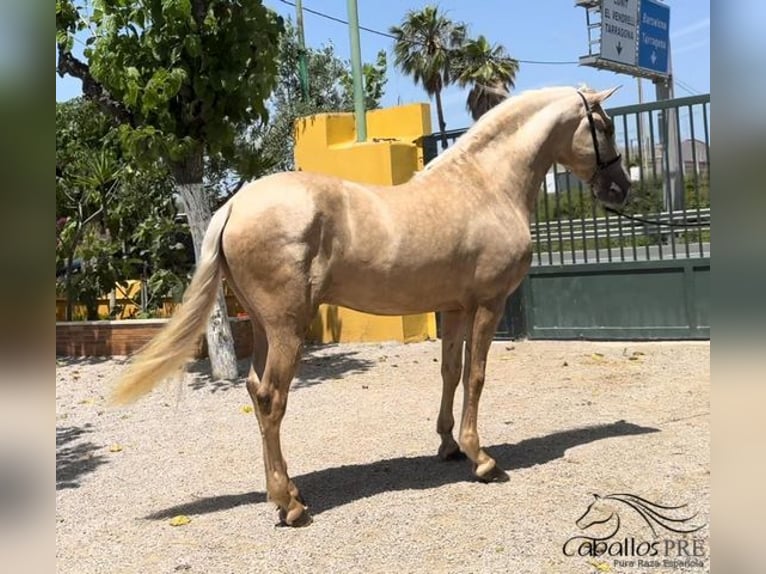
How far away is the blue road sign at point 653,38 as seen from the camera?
975 inches

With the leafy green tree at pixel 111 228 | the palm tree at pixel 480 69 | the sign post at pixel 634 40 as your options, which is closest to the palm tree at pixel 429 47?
the palm tree at pixel 480 69

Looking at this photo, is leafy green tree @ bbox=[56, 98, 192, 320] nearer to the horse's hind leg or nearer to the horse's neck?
the horse's hind leg

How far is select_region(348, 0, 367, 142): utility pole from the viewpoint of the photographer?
10453mm

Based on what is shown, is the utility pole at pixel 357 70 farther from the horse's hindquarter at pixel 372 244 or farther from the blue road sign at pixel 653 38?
the blue road sign at pixel 653 38

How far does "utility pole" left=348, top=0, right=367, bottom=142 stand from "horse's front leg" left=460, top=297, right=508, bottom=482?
642 cm

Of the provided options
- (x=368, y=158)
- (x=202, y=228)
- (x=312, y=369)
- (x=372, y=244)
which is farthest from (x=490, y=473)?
(x=368, y=158)

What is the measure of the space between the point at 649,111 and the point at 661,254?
1.73 m

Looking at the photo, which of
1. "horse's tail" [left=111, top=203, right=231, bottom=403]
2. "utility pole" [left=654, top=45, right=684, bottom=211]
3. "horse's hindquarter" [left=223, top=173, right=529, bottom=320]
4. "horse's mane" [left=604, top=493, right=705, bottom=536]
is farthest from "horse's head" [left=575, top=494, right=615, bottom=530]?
"utility pole" [left=654, top=45, right=684, bottom=211]

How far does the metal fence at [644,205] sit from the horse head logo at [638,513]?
16.6ft

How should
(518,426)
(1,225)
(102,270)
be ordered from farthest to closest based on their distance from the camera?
(102,270) → (518,426) → (1,225)

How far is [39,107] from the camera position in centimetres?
119

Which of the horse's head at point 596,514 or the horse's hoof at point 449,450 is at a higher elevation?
the horse's hoof at point 449,450

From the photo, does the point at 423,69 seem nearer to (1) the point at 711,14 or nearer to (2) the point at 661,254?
(2) the point at 661,254

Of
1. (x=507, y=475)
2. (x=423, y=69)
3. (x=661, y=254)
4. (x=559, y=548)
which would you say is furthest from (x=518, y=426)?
(x=423, y=69)
